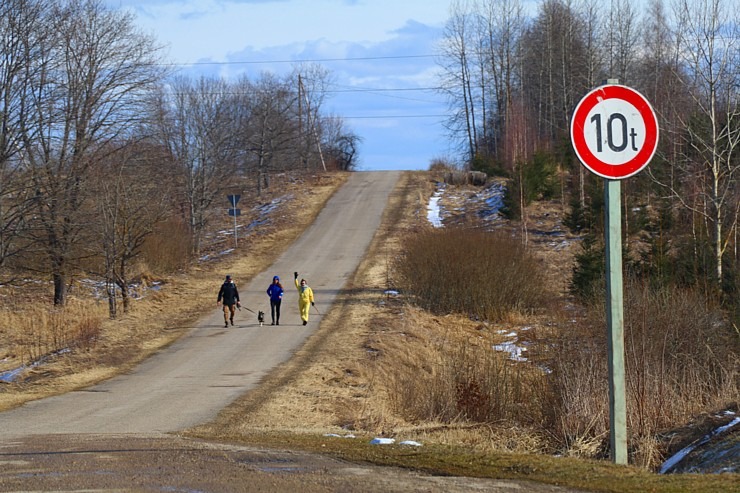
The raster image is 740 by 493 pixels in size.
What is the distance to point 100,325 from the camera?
25562mm

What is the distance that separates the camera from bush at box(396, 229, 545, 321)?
28.9m

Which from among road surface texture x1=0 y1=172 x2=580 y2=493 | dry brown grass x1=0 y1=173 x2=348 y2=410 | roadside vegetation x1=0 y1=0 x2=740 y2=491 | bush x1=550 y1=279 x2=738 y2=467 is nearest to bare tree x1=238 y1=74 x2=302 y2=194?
roadside vegetation x1=0 y1=0 x2=740 y2=491

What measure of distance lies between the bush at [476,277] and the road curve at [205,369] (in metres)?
3.63

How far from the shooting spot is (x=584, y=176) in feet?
143

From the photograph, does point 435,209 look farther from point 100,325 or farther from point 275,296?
point 100,325

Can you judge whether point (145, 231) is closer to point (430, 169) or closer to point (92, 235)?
point (92, 235)

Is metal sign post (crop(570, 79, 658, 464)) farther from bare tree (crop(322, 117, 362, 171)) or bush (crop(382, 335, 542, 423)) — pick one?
bare tree (crop(322, 117, 362, 171))

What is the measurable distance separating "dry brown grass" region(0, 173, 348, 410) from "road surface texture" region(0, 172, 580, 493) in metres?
0.80

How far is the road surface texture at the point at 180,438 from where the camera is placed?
6.59 metres

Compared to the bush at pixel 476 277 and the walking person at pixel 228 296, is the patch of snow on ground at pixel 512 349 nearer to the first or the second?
the bush at pixel 476 277

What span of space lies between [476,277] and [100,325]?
1166 centimetres

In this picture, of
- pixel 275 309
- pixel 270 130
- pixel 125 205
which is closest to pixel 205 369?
pixel 275 309

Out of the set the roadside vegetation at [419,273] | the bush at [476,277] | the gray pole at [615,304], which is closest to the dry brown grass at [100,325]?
the roadside vegetation at [419,273]

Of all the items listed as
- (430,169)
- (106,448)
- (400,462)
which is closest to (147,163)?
(106,448)
